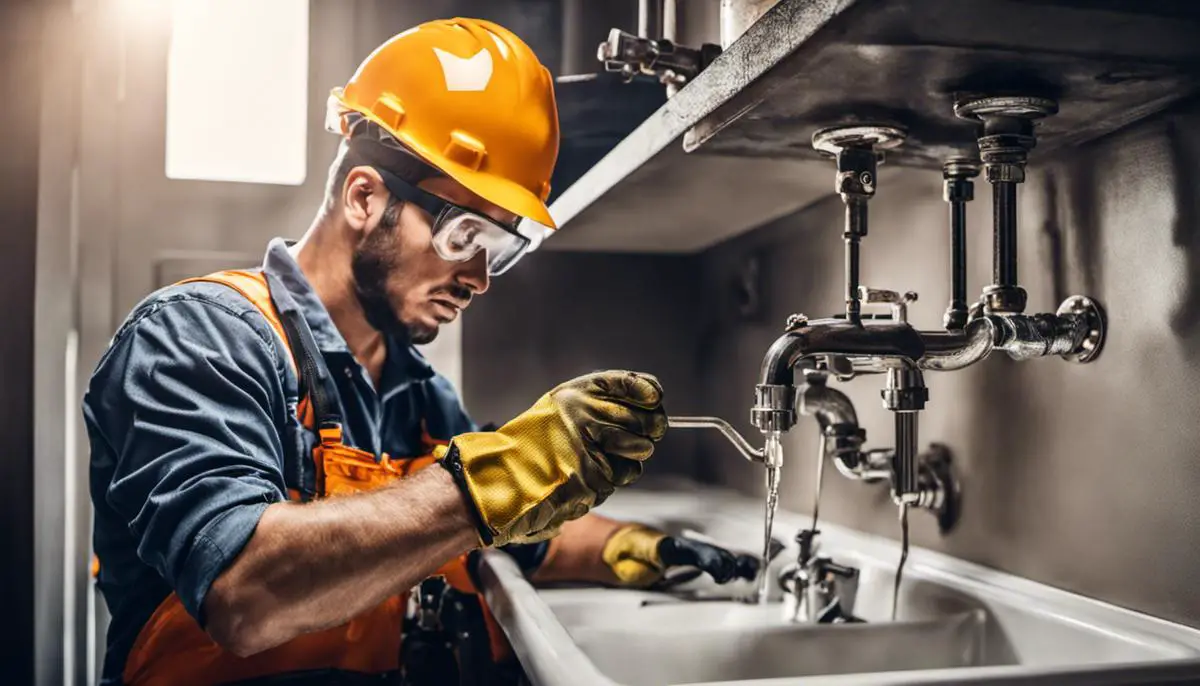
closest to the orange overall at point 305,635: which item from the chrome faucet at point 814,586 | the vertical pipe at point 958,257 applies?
the chrome faucet at point 814,586

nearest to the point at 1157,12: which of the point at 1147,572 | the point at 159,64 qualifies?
the point at 1147,572

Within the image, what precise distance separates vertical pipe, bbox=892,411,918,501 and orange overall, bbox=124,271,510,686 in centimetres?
62

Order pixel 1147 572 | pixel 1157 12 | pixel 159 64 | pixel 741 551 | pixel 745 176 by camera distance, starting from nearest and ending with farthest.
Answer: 1. pixel 1157 12
2. pixel 1147 572
3. pixel 745 176
4. pixel 741 551
5. pixel 159 64

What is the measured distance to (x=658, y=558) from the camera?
1589 mm

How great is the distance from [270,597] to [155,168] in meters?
1.36

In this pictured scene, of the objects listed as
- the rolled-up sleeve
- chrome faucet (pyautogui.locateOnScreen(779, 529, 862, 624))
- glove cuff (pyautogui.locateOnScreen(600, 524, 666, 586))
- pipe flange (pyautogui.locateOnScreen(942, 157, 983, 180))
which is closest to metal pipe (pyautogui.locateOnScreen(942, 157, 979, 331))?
pipe flange (pyautogui.locateOnScreen(942, 157, 983, 180))

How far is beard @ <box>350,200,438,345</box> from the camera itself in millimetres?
1535

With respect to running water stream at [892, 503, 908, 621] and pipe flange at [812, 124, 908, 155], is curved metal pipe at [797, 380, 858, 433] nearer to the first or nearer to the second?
running water stream at [892, 503, 908, 621]

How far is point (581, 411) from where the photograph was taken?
111 centimetres

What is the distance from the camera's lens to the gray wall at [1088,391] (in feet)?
3.26

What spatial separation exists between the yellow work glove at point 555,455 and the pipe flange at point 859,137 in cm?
33

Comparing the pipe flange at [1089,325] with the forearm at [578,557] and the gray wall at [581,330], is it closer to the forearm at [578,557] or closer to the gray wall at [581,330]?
the forearm at [578,557]

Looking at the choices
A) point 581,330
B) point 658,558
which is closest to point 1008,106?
point 658,558

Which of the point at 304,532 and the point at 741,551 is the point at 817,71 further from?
the point at 741,551
